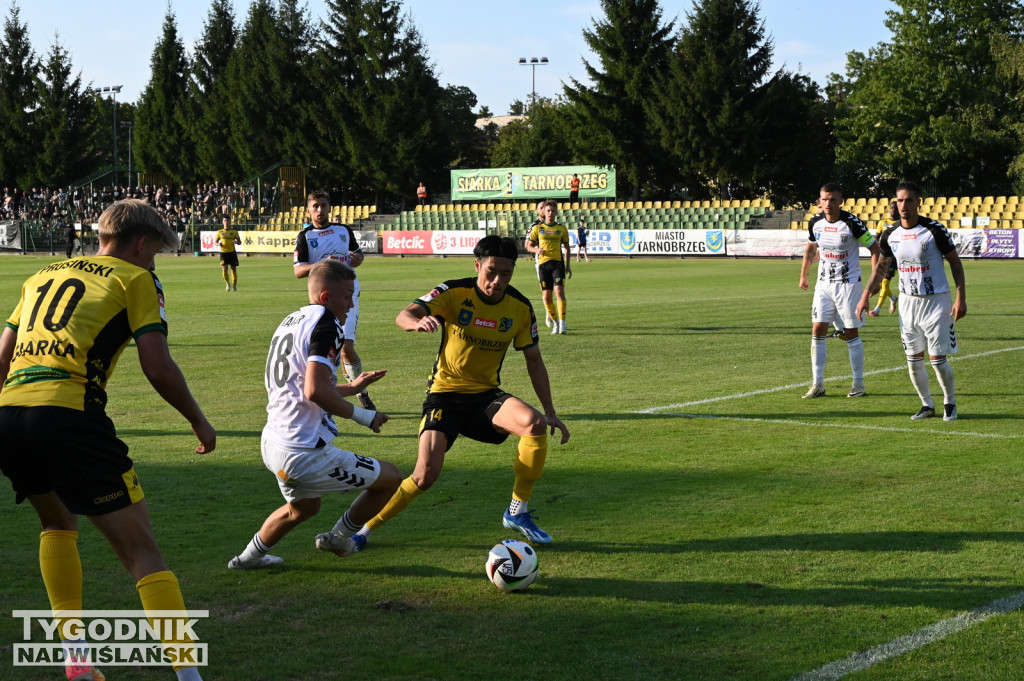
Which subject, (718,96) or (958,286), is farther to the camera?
(718,96)

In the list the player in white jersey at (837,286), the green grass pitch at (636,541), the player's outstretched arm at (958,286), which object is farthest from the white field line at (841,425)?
the player in white jersey at (837,286)

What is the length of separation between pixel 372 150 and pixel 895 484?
69.8 m

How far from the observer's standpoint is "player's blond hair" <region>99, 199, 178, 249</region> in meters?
4.41

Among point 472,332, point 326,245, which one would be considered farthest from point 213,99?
point 472,332

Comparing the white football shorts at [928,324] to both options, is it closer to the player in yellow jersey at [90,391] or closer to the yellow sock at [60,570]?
the player in yellow jersey at [90,391]

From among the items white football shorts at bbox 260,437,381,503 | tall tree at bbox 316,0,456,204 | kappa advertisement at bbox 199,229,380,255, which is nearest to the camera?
white football shorts at bbox 260,437,381,503

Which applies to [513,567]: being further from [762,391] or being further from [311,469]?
[762,391]

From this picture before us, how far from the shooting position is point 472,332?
674cm

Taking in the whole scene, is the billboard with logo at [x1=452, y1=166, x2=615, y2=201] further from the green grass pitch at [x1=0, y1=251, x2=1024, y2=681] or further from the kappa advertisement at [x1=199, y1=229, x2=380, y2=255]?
the green grass pitch at [x1=0, y1=251, x2=1024, y2=681]

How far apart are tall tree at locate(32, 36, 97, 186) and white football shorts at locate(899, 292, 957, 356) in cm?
9048

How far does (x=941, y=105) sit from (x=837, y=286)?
50.4 metres

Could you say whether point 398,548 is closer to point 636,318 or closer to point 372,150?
point 636,318

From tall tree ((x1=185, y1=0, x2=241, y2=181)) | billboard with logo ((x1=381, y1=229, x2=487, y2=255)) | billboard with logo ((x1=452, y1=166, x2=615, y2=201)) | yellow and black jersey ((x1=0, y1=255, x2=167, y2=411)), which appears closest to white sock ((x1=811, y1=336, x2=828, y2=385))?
yellow and black jersey ((x1=0, y1=255, x2=167, y2=411))

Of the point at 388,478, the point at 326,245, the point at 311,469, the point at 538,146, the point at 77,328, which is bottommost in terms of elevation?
A: the point at 388,478
